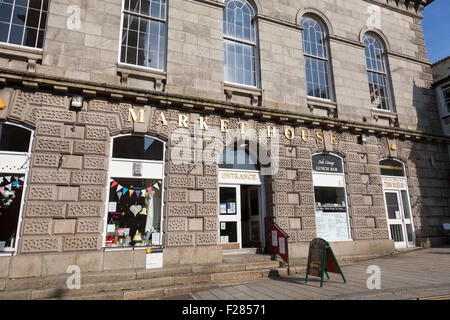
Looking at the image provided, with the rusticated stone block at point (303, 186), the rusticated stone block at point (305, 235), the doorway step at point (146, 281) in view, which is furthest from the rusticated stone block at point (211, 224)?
the rusticated stone block at point (303, 186)

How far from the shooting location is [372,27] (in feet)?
46.8

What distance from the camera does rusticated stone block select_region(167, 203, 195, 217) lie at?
8.62 m

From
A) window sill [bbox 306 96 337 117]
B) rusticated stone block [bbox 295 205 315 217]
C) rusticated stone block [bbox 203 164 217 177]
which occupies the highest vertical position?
window sill [bbox 306 96 337 117]

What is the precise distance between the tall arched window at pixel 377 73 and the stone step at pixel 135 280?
996cm

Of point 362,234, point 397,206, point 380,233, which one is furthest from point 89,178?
point 397,206

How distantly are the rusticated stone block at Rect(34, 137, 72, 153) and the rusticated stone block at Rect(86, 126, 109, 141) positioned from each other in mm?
569

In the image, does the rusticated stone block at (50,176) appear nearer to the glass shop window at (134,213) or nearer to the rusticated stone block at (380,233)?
the glass shop window at (134,213)

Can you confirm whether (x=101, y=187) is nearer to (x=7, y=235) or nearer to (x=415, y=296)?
(x=7, y=235)

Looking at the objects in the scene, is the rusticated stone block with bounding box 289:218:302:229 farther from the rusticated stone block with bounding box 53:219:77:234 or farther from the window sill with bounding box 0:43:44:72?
the window sill with bounding box 0:43:44:72

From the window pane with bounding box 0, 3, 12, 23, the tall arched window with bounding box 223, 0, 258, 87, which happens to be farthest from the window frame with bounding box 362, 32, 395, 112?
the window pane with bounding box 0, 3, 12, 23

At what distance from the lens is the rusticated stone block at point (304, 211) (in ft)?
33.9

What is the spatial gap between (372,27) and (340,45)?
9.14ft

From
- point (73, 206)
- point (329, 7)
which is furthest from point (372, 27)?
point (73, 206)

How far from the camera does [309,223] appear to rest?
34.1 feet
